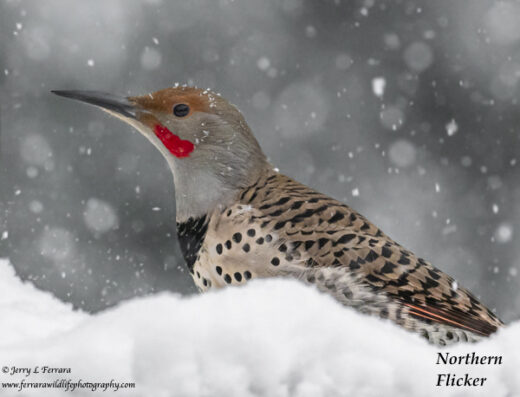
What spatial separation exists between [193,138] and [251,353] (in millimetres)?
1453

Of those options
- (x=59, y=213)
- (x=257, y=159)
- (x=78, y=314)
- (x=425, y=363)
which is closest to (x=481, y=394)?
(x=425, y=363)

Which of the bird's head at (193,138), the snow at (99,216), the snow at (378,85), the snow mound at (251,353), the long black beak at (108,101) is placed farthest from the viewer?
the snow at (378,85)

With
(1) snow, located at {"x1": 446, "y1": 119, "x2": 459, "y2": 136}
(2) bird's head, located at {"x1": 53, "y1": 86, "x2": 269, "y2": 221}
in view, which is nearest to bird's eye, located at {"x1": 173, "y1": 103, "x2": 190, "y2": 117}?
(2) bird's head, located at {"x1": 53, "y1": 86, "x2": 269, "y2": 221}

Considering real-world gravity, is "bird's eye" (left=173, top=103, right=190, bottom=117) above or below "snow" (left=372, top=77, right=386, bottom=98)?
below

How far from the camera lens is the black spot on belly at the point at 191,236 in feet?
8.66

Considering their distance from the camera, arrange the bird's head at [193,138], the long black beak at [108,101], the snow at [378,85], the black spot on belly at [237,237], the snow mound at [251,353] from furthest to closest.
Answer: the snow at [378,85] < the long black beak at [108,101] < the bird's head at [193,138] < the black spot on belly at [237,237] < the snow mound at [251,353]

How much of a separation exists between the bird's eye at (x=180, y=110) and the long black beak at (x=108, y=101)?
0.18 m

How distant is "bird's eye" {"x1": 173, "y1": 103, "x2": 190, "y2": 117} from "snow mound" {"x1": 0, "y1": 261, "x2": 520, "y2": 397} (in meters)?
1.27

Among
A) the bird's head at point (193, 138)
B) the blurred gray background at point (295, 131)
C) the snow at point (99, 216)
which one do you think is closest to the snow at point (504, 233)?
the blurred gray background at point (295, 131)

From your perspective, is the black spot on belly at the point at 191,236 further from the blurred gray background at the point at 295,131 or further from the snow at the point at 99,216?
the snow at the point at 99,216

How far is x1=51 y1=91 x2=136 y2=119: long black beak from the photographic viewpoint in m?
2.91

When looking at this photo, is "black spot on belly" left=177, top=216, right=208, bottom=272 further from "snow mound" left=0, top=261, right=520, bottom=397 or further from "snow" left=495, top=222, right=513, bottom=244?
"snow" left=495, top=222, right=513, bottom=244

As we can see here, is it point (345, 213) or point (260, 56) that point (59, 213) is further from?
point (345, 213)

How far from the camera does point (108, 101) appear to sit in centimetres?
295
